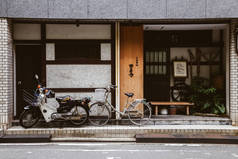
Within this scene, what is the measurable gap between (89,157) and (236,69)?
6.28m

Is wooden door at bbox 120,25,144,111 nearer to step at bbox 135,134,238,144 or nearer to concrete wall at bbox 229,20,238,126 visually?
step at bbox 135,134,238,144

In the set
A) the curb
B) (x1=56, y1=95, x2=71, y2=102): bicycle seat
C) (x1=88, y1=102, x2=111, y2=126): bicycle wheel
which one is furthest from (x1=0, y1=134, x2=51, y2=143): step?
(x1=88, y1=102, x2=111, y2=126): bicycle wheel

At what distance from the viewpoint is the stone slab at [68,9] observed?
10047 millimetres

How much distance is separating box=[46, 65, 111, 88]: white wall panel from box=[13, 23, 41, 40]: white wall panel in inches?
61.2

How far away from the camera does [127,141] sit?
9.26 m

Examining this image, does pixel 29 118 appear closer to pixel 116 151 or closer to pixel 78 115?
pixel 78 115

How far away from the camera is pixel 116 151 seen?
7902 mm

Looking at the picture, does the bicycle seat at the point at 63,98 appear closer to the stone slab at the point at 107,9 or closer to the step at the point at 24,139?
the step at the point at 24,139

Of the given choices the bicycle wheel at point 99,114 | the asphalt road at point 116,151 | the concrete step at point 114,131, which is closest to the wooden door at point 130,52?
the bicycle wheel at point 99,114

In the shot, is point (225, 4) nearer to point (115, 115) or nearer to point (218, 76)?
point (218, 76)

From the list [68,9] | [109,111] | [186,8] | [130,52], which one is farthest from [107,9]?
[109,111]

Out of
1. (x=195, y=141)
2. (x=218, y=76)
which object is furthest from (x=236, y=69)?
(x=195, y=141)

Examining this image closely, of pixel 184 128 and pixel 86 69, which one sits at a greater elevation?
pixel 86 69

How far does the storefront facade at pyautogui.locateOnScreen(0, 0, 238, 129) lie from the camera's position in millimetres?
10047
